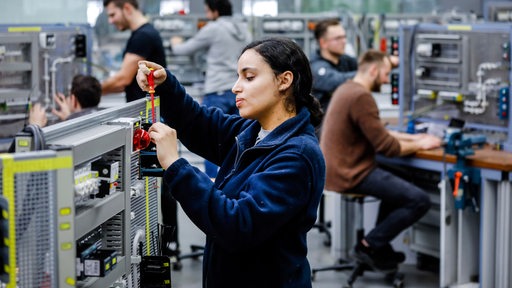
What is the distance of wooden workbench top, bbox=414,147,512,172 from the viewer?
15.4 feet

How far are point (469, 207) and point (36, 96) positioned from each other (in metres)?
2.60

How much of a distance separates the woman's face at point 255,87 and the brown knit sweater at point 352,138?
2.75 metres

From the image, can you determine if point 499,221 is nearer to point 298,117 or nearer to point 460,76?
point 460,76

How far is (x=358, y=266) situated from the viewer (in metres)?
5.30

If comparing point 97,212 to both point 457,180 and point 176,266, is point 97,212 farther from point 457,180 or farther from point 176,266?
point 176,266

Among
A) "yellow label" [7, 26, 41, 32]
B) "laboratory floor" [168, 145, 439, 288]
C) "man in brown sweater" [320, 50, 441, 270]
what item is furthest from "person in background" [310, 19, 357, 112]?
"yellow label" [7, 26, 41, 32]

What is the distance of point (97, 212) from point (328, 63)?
450 cm

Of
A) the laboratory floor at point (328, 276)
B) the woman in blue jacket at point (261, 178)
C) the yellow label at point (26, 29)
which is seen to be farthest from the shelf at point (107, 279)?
the yellow label at point (26, 29)

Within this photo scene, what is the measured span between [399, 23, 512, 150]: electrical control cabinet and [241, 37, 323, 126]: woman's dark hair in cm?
286

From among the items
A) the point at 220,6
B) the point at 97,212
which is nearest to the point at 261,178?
the point at 97,212

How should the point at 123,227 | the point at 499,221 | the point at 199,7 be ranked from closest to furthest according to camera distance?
the point at 123,227 < the point at 499,221 < the point at 199,7

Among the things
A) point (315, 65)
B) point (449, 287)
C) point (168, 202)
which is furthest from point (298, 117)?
point (315, 65)

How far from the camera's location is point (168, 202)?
4941mm

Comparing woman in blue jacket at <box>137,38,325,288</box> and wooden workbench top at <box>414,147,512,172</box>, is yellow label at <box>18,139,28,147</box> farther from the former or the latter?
wooden workbench top at <box>414,147,512,172</box>
